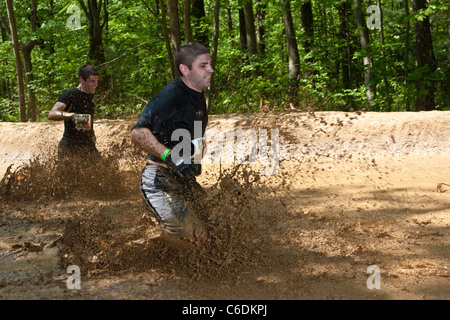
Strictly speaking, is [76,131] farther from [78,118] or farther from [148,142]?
[148,142]

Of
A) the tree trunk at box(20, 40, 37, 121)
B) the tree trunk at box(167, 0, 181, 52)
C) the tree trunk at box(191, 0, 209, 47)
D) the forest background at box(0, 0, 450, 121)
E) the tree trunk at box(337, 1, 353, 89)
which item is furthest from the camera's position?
the tree trunk at box(337, 1, 353, 89)

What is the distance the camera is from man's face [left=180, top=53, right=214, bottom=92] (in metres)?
3.76

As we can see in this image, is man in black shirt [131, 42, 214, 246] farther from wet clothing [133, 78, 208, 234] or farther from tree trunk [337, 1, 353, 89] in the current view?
tree trunk [337, 1, 353, 89]

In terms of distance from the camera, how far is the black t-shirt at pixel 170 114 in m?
3.65

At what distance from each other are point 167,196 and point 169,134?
0.49 m

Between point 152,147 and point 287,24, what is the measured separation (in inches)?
473

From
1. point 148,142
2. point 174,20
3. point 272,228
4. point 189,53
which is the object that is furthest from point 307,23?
point 148,142

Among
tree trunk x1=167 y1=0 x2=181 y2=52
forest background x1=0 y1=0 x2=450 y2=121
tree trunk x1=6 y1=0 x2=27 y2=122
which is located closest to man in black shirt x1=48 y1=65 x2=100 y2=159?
tree trunk x1=167 y1=0 x2=181 y2=52

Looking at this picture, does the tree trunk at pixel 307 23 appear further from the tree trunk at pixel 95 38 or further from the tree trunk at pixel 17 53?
the tree trunk at pixel 17 53

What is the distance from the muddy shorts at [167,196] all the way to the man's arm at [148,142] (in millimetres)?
275

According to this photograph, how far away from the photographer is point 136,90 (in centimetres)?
1716

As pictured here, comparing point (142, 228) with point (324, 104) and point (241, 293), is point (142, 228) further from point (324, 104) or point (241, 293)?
point (324, 104)

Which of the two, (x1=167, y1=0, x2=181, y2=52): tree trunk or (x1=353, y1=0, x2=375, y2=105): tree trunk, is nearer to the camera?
(x1=167, y1=0, x2=181, y2=52): tree trunk

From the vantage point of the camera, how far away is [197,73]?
3.76m
